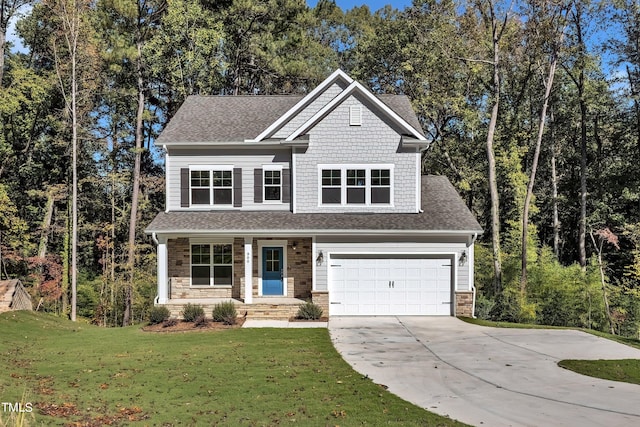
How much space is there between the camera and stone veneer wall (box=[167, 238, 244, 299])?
63.2 feet

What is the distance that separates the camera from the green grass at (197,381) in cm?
807

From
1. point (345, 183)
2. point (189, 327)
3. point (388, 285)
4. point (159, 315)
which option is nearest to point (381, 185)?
point (345, 183)

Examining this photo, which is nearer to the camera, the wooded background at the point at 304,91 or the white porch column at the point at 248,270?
the white porch column at the point at 248,270

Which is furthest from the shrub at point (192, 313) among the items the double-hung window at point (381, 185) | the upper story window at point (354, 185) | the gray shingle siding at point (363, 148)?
the double-hung window at point (381, 185)

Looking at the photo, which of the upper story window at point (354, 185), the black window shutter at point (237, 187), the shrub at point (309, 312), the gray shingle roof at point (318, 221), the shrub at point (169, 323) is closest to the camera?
the shrub at point (169, 323)

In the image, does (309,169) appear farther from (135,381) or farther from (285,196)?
(135,381)

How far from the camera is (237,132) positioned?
65.6 ft

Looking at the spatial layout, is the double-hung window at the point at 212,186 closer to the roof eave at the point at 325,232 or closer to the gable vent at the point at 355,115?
the roof eave at the point at 325,232

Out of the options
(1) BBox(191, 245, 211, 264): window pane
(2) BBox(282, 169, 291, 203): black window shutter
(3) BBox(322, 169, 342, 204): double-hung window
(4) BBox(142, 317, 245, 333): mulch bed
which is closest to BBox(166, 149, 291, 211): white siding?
(2) BBox(282, 169, 291, 203): black window shutter

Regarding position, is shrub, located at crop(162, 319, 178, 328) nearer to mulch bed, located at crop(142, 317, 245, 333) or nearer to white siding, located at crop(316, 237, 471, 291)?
mulch bed, located at crop(142, 317, 245, 333)

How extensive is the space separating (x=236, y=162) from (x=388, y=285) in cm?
740

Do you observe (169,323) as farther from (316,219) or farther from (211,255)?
(316,219)

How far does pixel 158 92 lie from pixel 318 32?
15526mm

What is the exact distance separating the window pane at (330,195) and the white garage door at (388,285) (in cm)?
237
